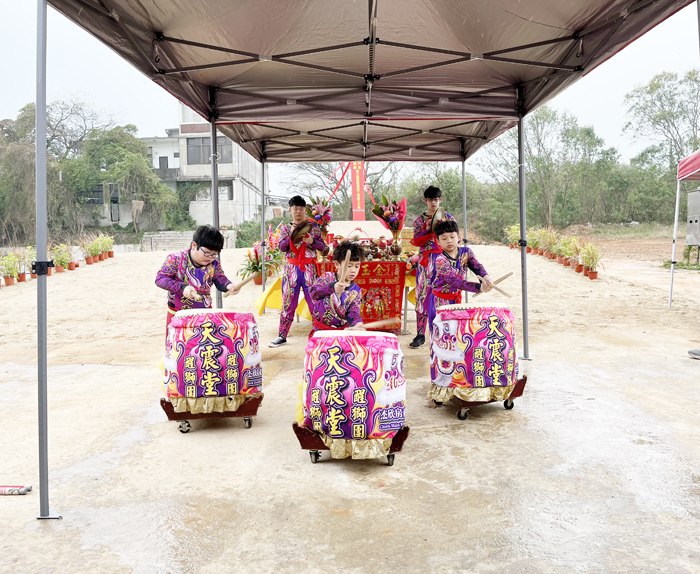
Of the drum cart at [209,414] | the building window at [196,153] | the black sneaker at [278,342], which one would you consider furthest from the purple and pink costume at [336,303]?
the building window at [196,153]

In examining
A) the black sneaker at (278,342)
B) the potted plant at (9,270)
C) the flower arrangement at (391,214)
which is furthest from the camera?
the potted plant at (9,270)

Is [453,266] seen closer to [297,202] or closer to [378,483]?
[378,483]

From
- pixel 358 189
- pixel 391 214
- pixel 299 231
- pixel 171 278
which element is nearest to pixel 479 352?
pixel 171 278

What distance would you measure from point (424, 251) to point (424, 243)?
9cm

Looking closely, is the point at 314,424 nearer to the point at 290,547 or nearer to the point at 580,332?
the point at 290,547

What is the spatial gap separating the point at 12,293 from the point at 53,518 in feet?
35.5

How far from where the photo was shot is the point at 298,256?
5895mm

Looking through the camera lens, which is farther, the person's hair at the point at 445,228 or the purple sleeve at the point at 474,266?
the purple sleeve at the point at 474,266

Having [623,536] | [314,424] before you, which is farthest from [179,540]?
[623,536]

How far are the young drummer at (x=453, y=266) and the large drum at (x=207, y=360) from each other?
1510mm

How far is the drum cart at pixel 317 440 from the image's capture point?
2.74 m

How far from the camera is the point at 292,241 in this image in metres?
5.83

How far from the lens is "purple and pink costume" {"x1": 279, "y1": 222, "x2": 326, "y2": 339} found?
589 centimetres

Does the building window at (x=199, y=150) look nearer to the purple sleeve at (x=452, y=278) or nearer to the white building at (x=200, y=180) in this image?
the white building at (x=200, y=180)
